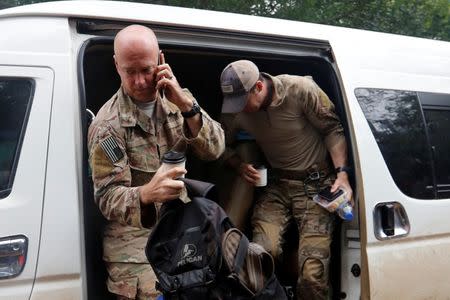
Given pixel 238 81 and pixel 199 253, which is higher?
pixel 238 81

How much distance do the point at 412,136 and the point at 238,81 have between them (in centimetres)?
108

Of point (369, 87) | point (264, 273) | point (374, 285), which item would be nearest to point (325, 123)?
point (369, 87)

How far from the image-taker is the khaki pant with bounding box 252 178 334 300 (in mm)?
2924

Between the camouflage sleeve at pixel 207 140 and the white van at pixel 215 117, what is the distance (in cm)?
41

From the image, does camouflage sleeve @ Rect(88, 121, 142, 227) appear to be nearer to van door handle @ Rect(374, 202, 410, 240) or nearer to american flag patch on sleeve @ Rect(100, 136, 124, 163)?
american flag patch on sleeve @ Rect(100, 136, 124, 163)

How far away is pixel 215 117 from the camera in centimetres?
381

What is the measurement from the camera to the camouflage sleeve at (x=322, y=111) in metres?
2.92

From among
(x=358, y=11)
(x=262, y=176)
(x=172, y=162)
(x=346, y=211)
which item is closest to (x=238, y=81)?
(x=262, y=176)

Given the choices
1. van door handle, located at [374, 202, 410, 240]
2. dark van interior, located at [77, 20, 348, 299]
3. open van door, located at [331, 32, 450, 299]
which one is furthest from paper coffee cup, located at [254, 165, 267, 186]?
van door handle, located at [374, 202, 410, 240]

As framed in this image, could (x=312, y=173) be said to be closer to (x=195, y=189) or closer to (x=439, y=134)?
(x=439, y=134)

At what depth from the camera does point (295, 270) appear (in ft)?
A: 10.6

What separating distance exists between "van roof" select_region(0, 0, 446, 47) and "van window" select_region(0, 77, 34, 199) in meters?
0.33

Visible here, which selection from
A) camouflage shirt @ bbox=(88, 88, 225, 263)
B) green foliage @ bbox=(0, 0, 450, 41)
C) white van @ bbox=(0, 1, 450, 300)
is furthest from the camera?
green foliage @ bbox=(0, 0, 450, 41)

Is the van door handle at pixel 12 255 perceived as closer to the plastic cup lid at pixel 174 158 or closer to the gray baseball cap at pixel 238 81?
the plastic cup lid at pixel 174 158
